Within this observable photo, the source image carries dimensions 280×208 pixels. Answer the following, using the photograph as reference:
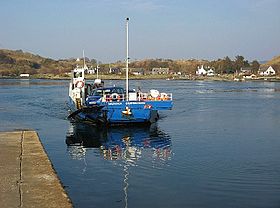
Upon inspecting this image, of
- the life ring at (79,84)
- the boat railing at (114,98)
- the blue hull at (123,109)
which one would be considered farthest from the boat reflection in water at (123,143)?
the life ring at (79,84)

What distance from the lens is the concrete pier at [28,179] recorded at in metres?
9.52

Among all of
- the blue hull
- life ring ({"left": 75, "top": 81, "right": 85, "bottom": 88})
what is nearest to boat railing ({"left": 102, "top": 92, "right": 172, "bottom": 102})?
the blue hull

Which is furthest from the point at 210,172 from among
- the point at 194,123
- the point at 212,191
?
the point at 194,123

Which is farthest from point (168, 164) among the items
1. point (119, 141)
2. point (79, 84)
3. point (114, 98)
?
point (79, 84)

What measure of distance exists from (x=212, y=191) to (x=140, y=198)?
229 centimetres

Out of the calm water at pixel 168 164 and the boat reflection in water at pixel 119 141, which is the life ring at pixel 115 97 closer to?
the boat reflection in water at pixel 119 141

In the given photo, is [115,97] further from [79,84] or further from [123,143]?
[79,84]

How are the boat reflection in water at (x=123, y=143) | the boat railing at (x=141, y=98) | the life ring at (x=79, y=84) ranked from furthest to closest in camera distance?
1. the life ring at (x=79, y=84)
2. the boat railing at (x=141, y=98)
3. the boat reflection in water at (x=123, y=143)

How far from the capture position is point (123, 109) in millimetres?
25953

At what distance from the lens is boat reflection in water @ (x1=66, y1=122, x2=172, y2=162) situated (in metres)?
18.3

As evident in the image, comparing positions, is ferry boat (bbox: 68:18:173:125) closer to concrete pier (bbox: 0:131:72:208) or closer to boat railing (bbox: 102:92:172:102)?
boat railing (bbox: 102:92:172:102)

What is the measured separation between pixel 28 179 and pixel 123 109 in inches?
585

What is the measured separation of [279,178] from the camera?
14.1 m

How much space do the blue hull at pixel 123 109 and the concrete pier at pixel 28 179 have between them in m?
9.51
